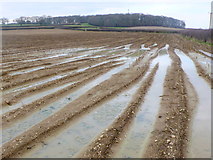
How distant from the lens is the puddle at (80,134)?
6332 millimetres

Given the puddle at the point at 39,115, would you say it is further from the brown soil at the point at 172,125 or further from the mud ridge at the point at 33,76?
the brown soil at the point at 172,125

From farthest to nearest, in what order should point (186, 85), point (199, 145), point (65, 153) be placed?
point (186, 85) < point (199, 145) < point (65, 153)

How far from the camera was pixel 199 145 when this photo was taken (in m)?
6.73

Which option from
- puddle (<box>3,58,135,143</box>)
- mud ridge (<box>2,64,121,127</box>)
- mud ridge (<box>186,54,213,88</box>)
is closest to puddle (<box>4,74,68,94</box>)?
mud ridge (<box>2,64,121,127</box>)

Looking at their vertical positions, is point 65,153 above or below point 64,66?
below

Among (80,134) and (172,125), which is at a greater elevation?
(172,125)

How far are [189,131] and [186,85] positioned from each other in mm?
5768

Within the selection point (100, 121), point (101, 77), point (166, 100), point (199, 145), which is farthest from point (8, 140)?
point (101, 77)

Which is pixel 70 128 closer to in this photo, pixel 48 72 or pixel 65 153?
pixel 65 153

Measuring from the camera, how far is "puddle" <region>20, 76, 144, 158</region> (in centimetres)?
633

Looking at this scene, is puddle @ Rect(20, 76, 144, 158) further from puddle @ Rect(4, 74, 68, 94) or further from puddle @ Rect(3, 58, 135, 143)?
puddle @ Rect(4, 74, 68, 94)

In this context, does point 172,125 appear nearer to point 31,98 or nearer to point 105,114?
point 105,114

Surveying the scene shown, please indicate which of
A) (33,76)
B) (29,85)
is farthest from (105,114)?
(33,76)

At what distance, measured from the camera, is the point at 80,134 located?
7324mm
